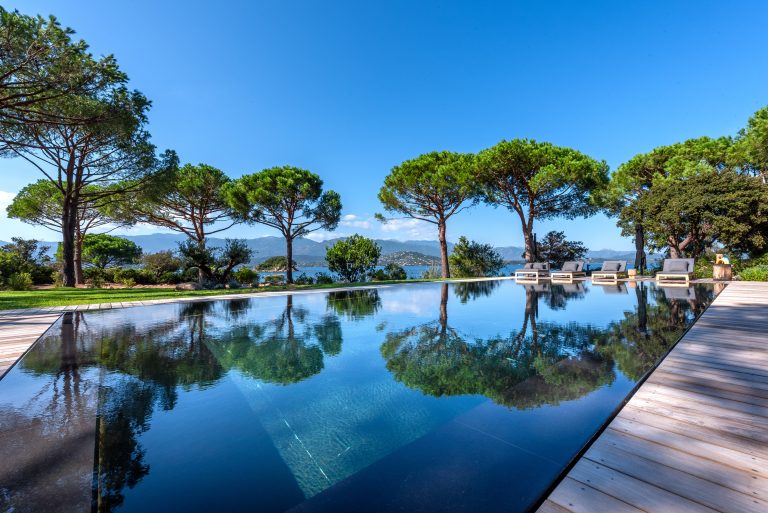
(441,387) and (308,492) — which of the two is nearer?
(308,492)

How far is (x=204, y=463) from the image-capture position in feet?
5.83

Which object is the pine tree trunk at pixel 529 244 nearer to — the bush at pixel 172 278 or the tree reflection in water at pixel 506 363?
the tree reflection in water at pixel 506 363

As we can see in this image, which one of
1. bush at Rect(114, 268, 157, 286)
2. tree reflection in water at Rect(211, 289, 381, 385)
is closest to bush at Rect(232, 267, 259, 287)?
bush at Rect(114, 268, 157, 286)

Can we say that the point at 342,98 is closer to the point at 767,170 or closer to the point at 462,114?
the point at 462,114

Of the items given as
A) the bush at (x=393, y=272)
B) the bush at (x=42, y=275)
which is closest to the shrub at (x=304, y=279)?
the bush at (x=393, y=272)

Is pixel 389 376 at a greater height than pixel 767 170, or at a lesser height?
lesser

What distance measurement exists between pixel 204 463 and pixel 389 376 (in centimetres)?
182

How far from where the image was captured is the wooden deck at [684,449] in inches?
49.8

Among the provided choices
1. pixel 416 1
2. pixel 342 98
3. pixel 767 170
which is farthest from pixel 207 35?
pixel 767 170

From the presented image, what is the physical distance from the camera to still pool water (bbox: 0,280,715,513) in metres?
1.50

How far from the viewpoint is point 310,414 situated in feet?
8.03

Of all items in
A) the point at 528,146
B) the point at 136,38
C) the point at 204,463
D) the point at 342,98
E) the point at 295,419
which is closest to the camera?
the point at 204,463

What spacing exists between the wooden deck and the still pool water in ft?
0.54

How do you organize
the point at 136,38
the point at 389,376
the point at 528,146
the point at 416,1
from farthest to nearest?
the point at 528,146 < the point at 416,1 < the point at 136,38 < the point at 389,376
